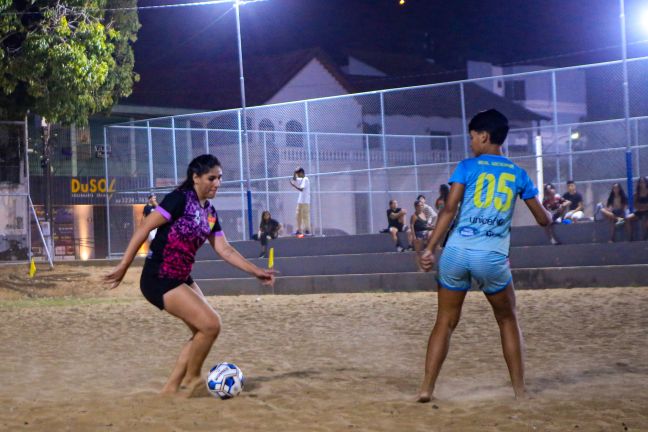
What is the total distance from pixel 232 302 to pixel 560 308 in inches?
266

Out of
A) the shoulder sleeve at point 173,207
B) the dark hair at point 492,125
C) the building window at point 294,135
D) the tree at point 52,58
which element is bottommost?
the shoulder sleeve at point 173,207

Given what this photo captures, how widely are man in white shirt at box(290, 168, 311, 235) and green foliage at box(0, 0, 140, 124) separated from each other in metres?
5.81

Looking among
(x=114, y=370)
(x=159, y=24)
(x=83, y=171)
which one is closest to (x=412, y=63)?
(x=159, y=24)

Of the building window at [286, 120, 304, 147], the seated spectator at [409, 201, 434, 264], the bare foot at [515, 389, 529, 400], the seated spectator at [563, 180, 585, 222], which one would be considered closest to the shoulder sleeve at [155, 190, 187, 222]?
the bare foot at [515, 389, 529, 400]

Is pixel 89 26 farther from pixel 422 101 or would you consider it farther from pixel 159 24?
pixel 159 24

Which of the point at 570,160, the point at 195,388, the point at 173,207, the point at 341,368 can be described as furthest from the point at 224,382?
the point at 570,160

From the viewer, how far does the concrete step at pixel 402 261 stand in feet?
54.2

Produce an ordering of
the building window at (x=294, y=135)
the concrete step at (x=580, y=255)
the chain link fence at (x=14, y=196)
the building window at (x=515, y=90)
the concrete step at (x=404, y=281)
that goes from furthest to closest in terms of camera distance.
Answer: the building window at (x=515, y=90), the chain link fence at (x=14, y=196), the building window at (x=294, y=135), the concrete step at (x=580, y=255), the concrete step at (x=404, y=281)

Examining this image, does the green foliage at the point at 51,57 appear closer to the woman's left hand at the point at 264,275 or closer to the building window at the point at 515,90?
the woman's left hand at the point at 264,275

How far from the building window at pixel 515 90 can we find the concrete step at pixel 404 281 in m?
43.6

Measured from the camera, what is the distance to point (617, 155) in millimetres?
20094

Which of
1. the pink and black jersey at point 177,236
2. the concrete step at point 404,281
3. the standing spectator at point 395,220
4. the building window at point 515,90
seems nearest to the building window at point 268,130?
the concrete step at point 404,281

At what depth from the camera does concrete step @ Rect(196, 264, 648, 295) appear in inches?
631

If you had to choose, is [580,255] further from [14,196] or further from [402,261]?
[14,196]
